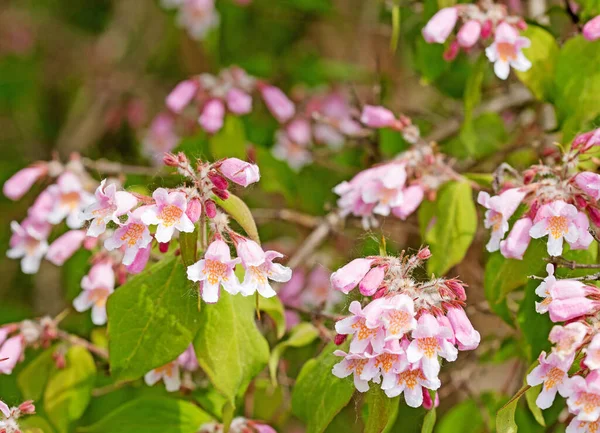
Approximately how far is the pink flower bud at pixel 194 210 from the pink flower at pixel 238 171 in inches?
3.3

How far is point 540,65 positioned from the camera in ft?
7.50

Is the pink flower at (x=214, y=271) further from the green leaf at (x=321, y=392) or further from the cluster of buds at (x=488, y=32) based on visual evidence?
the cluster of buds at (x=488, y=32)

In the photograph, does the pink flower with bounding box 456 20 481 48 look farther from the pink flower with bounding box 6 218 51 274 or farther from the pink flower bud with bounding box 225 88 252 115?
the pink flower with bounding box 6 218 51 274

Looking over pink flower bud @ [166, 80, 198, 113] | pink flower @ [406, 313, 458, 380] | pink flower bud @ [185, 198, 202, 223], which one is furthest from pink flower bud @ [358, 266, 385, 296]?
pink flower bud @ [166, 80, 198, 113]

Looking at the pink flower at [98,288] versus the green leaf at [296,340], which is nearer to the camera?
the green leaf at [296,340]

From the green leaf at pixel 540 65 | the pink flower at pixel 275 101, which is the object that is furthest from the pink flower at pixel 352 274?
the pink flower at pixel 275 101

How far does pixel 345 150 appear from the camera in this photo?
11.3 feet

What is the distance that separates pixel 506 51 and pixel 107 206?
1136mm

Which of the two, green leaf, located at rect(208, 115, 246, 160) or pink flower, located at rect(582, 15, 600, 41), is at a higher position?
pink flower, located at rect(582, 15, 600, 41)

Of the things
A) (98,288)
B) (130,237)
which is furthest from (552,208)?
(98,288)

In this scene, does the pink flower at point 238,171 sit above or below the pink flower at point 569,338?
above

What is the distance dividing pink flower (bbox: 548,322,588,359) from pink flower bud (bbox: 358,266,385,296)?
1.14 ft

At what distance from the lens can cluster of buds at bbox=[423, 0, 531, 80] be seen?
7.04 ft

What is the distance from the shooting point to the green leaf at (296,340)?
2092mm
